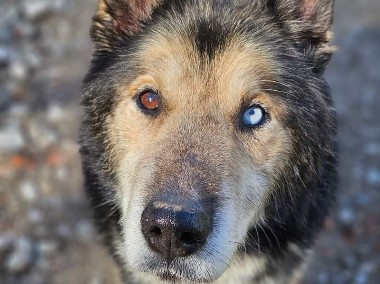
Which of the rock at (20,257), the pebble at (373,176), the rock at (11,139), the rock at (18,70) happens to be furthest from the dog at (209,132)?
the rock at (18,70)

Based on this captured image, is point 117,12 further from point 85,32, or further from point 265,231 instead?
point 85,32

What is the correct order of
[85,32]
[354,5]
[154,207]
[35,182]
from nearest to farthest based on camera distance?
[154,207], [35,182], [85,32], [354,5]

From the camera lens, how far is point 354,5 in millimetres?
7590

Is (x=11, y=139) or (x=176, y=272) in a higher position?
(x=176, y=272)

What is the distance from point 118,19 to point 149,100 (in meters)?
0.60

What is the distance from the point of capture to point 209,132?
344 cm

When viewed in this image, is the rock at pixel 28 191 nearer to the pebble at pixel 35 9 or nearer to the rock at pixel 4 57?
the rock at pixel 4 57

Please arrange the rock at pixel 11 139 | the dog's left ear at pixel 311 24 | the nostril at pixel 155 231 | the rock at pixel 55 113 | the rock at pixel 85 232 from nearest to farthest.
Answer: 1. the nostril at pixel 155 231
2. the dog's left ear at pixel 311 24
3. the rock at pixel 85 232
4. the rock at pixel 11 139
5. the rock at pixel 55 113

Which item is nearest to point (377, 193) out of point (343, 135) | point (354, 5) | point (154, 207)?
point (343, 135)

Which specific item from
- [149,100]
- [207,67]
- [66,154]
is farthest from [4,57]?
[207,67]

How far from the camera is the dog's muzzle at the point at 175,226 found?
119 inches

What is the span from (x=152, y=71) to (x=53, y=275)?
7.20 ft

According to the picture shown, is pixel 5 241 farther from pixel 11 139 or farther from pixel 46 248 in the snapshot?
pixel 11 139

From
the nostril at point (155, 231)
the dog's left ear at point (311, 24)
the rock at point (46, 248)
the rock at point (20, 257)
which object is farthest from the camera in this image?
the rock at point (46, 248)
